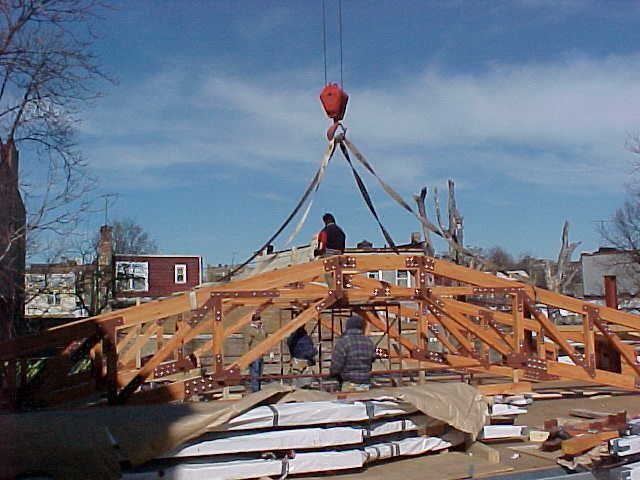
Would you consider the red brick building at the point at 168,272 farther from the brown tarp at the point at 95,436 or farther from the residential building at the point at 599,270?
the brown tarp at the point at 95,436

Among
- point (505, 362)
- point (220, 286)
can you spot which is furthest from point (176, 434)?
point (505, 362)

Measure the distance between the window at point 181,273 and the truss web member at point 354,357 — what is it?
48.0 metres

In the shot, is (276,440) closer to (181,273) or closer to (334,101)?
(334,101)

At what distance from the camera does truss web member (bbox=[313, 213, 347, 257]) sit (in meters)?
12.4

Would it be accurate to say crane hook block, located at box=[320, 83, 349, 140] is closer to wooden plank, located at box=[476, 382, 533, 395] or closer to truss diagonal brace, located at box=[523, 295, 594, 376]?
truss diagonal brace, located at box=[523, 295, 594, 376]

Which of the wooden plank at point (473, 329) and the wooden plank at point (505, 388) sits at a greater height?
the wooden plank at point (473, 329)

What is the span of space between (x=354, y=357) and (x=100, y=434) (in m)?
4.25

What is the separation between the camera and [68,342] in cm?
1008

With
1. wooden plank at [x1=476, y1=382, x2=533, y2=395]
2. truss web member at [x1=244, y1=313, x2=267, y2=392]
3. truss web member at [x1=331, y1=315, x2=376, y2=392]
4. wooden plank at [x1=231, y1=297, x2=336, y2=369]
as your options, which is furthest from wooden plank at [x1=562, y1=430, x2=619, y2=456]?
wooden plank at [x1=476, y1=382, x2=533, y2=395]

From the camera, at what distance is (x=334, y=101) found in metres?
10.8

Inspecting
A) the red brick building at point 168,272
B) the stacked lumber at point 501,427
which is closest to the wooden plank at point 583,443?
the stacked lumber at point 501,427

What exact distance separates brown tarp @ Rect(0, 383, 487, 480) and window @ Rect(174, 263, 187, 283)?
165 feet

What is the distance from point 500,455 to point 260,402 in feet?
9.75

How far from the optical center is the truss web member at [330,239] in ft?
40.7
